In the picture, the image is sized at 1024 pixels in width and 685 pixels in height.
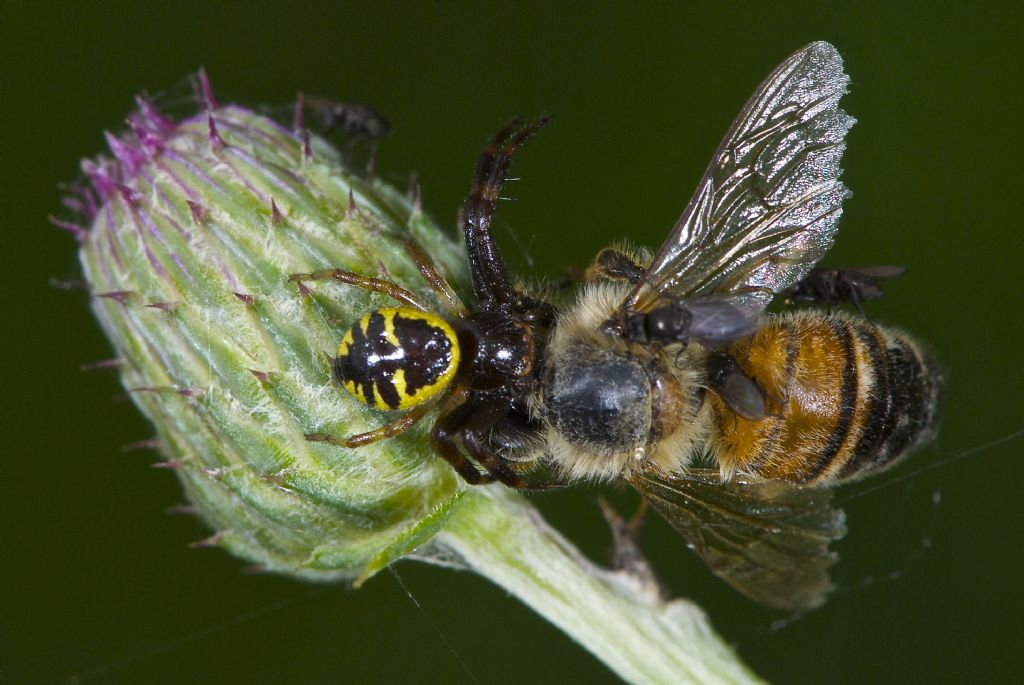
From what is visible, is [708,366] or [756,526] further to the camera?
[756,526]

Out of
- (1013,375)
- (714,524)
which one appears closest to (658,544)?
(1013,375)

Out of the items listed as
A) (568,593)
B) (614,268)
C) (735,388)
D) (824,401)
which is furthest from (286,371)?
(824,401)

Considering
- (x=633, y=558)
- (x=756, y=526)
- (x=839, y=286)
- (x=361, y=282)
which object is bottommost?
(x=633, y=558)

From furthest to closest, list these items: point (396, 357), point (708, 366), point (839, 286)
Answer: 1. point (839, 286)
2. point (708, 366)
3. point (396, 357)

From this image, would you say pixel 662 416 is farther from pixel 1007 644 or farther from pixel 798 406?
pixel 1007 644

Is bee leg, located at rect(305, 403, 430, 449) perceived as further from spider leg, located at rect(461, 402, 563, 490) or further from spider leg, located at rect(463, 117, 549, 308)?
spider leg, located at rect(463, 117, 549, 308)

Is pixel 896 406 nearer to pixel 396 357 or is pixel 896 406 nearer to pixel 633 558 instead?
pixel 633 558
